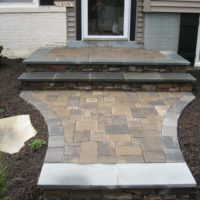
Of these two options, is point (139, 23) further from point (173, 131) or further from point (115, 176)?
point (115, 176)

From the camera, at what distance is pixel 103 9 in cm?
642

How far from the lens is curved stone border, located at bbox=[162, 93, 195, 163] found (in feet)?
9.27

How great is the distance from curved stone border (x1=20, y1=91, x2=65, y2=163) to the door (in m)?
3.25

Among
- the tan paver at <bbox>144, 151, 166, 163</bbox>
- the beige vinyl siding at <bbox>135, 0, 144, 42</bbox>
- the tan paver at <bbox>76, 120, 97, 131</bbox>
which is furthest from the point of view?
the beige vinyl siding at <bbox>135, 0, 144, 42</bbox>

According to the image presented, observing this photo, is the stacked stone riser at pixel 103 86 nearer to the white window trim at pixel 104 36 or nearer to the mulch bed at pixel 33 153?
the mulch bed at pixel 33 153

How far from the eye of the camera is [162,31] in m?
6.20

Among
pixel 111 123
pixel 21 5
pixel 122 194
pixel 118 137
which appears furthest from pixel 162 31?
pixel 122 194

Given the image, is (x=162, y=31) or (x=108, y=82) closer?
(x=108, y=82)

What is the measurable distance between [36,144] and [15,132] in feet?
1.57

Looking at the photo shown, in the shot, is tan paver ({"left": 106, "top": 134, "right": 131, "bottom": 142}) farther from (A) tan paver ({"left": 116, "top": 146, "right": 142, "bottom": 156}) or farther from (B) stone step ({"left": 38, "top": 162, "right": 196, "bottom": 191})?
(B) stone step ({"left": 38, "top": 162, "right": 196, "bottom": 191})

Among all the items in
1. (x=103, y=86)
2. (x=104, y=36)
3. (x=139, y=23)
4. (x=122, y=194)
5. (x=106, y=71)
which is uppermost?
(x=139, y=23)

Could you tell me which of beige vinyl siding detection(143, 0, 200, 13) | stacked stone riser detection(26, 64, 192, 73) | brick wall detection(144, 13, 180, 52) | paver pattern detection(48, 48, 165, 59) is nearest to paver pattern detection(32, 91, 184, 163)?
stacked stone riser detection(26, 64, 192, 73)

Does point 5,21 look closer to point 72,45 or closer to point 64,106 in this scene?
point 72,45

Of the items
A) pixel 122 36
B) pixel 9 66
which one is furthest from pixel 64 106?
pixel 122 36
